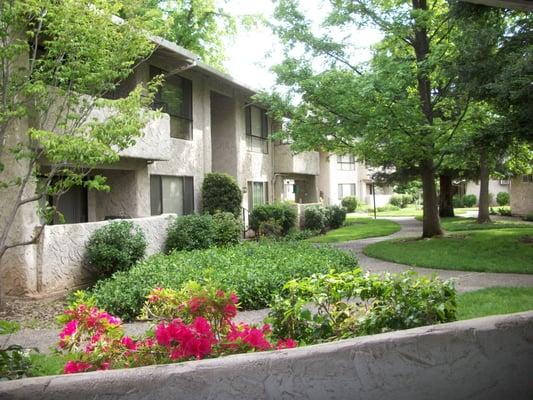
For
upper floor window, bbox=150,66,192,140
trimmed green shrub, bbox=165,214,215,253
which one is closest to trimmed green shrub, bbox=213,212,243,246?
trimmed green shrub, bbox=165,214,215,253

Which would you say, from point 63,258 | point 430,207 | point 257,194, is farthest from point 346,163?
point 63,258

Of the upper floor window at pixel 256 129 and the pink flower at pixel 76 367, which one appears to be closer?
the pink flower at pixel 76 367

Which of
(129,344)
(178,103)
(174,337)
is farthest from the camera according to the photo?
(178,103)

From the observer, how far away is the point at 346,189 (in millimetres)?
48406

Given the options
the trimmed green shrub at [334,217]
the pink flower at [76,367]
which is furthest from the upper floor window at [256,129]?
the pink flower at [76,367]

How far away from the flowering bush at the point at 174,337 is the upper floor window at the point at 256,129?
17515mm

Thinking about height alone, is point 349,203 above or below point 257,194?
below

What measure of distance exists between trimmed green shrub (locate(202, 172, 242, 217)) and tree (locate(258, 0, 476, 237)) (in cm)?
272

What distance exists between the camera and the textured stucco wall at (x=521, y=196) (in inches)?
1224

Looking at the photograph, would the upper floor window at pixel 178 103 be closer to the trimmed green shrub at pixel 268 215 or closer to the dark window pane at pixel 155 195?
the dark window pane at pixel 155 195

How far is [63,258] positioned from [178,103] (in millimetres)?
8031

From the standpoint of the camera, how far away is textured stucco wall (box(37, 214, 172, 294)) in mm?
9828

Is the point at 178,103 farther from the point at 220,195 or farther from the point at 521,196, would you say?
the point at 521,196

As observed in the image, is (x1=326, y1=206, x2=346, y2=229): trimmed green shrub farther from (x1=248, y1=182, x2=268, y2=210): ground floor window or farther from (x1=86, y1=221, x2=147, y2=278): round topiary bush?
(x1=86, y1=221, x2=147, y2=278): round topiary bush
